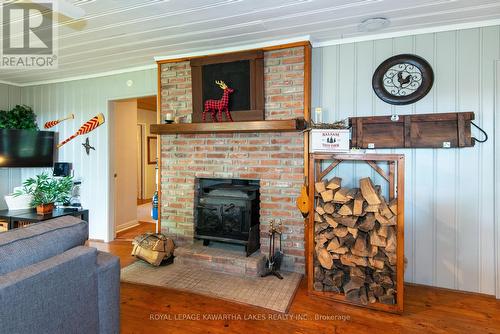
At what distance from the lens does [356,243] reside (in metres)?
2.32

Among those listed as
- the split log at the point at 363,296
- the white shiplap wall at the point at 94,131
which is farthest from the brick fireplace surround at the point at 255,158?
the white shiplap wall at the point at 94,131

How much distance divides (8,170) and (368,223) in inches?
206

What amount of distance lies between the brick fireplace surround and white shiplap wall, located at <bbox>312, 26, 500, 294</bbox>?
0.74m

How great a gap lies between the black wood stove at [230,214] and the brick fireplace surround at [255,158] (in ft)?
0.35

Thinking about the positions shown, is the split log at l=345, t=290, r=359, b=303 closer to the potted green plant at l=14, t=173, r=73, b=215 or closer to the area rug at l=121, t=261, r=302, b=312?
the area rug at l=121, t=261, r=302, b=312

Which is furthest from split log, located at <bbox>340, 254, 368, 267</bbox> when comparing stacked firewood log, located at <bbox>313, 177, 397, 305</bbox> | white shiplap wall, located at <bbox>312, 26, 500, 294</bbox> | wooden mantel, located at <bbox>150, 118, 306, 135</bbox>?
wooden mantel, located at <bbox>150, 118, 306, 135</bbox>

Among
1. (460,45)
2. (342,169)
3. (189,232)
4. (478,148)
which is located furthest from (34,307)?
(460,45)

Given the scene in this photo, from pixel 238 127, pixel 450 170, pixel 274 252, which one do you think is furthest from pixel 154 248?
pixel 450 170

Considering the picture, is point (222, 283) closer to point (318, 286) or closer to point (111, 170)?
point (318, 286)

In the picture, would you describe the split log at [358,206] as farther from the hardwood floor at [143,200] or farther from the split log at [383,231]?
the hardwood floor at [143,200]

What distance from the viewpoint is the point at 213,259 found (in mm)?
2939

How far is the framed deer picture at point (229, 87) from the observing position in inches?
114

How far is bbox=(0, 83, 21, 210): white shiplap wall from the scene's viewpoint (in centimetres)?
436

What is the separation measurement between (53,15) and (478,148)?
12.5ft
